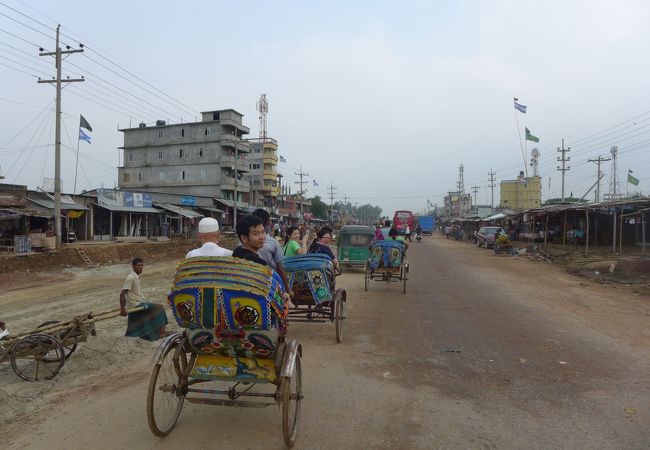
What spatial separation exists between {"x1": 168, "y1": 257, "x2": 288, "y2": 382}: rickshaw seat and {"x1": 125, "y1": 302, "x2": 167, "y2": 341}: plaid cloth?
132 inches

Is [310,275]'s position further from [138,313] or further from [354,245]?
[354,245]

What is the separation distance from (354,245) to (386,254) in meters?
6.15

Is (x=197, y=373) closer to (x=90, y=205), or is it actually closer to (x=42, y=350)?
(x=42, y=350)

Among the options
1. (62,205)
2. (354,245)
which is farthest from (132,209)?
(354,245)

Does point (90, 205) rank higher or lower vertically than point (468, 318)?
higher

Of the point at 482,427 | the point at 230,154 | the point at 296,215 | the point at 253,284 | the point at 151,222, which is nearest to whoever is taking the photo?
the point at 253,284

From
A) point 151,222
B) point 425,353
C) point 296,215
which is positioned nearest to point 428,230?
point 296,215

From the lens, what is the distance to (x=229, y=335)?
3369mm

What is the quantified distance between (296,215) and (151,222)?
45.8 metres

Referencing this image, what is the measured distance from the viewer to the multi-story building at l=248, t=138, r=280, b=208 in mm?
71562

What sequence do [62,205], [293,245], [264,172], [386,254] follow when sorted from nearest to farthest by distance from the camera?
[293,245] → [386,254] → [62,205] → [264,172]

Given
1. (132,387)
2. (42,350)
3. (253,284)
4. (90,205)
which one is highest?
(90,205)

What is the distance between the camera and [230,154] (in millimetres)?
62375

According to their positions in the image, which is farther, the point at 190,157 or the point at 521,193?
the point at 521,193
